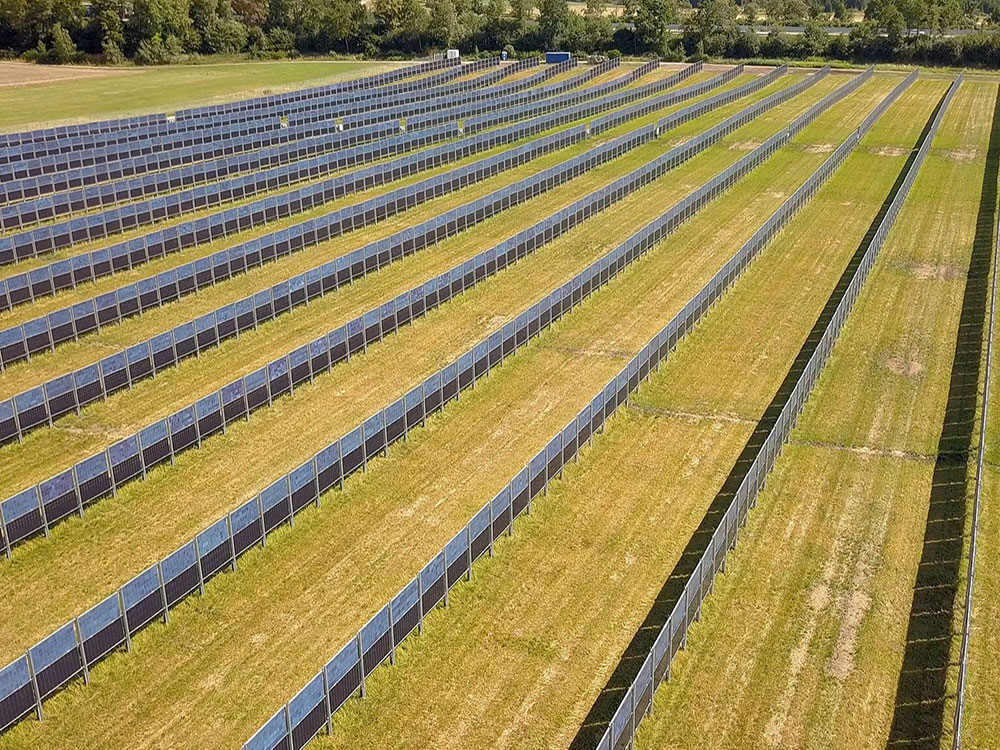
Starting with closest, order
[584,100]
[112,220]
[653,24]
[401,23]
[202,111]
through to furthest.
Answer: [112,220] → [202,111] → [584,100] → [653,24] → [401,23]

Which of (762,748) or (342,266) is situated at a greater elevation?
(342,266)

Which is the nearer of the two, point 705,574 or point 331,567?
point 705,574

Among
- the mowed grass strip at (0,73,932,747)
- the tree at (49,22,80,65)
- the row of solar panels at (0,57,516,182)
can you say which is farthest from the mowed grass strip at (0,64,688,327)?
the tree at (49,22,80,65)

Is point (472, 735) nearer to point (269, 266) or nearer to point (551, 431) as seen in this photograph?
point (551, 431)

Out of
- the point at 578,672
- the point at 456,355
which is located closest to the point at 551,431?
the point at 456,355

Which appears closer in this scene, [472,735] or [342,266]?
[472,735]

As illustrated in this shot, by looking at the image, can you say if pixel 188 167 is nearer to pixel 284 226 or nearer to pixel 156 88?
pixel 284 226

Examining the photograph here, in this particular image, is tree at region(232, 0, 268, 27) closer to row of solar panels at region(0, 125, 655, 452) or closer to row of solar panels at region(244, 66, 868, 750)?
row of solar panels at region(0, 125, 655, 452)

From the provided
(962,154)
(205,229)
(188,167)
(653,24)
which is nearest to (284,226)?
(205,229)

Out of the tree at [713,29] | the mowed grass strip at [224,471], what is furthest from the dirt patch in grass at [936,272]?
the tree at [713,29]
